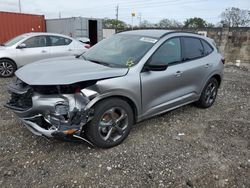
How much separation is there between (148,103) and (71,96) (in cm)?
124

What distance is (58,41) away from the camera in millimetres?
7996

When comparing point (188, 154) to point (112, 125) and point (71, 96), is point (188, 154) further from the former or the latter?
point (71, 96)

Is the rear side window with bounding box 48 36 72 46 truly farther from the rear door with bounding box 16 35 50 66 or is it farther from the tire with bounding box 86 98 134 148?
the tire with bounding box 86 98 134 148

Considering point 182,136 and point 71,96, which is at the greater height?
point 71,96

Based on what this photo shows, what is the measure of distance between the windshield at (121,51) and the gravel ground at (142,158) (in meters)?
1.18

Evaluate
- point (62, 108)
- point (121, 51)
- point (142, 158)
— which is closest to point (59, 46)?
point (121, 51)

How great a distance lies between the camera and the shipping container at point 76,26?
1381 cm

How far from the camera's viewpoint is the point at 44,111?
2.68 meters

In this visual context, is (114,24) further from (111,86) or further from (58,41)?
(111,86)

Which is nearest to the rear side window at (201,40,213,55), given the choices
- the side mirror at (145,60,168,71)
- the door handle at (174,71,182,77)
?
the door handle at (174,71,182,77)

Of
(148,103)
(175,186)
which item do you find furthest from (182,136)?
(175,186)

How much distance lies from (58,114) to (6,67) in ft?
18.4

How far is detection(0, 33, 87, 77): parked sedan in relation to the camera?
7184 mm

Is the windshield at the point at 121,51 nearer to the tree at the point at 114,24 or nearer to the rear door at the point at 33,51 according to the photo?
the rear door at the point at 33,51
